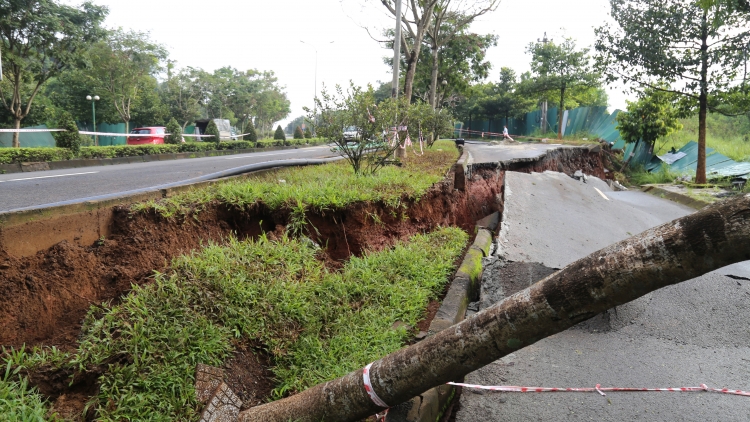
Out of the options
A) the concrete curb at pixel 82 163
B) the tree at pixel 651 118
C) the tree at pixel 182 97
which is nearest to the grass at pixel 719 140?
the tree at pixel 651 118

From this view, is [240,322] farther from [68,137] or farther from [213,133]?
[213,133]

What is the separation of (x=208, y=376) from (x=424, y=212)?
Answer: 440cm

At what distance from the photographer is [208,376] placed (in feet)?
8.38

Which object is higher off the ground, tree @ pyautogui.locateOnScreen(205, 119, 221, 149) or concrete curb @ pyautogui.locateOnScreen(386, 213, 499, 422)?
tree @ pyautogui.locateOnScreen(205, 119, 221, 149)

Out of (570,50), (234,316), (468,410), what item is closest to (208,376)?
(234,316)

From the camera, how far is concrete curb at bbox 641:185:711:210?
10.8 metres

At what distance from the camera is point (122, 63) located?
78.6 feet

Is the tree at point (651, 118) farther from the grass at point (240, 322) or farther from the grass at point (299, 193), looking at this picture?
the grass at point (240, 322)

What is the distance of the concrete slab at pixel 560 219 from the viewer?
17.4 ft

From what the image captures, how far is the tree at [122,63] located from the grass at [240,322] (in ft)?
78.3

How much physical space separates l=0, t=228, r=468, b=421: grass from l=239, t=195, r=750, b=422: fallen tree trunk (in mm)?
603

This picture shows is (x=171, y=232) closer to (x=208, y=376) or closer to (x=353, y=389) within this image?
(x=208, y=376)

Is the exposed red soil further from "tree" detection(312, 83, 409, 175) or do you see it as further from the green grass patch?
"tree" detection(312, 83, 409, 175)

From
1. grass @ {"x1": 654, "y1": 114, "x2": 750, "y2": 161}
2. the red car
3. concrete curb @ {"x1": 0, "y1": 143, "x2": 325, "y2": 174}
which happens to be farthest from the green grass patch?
the red car
